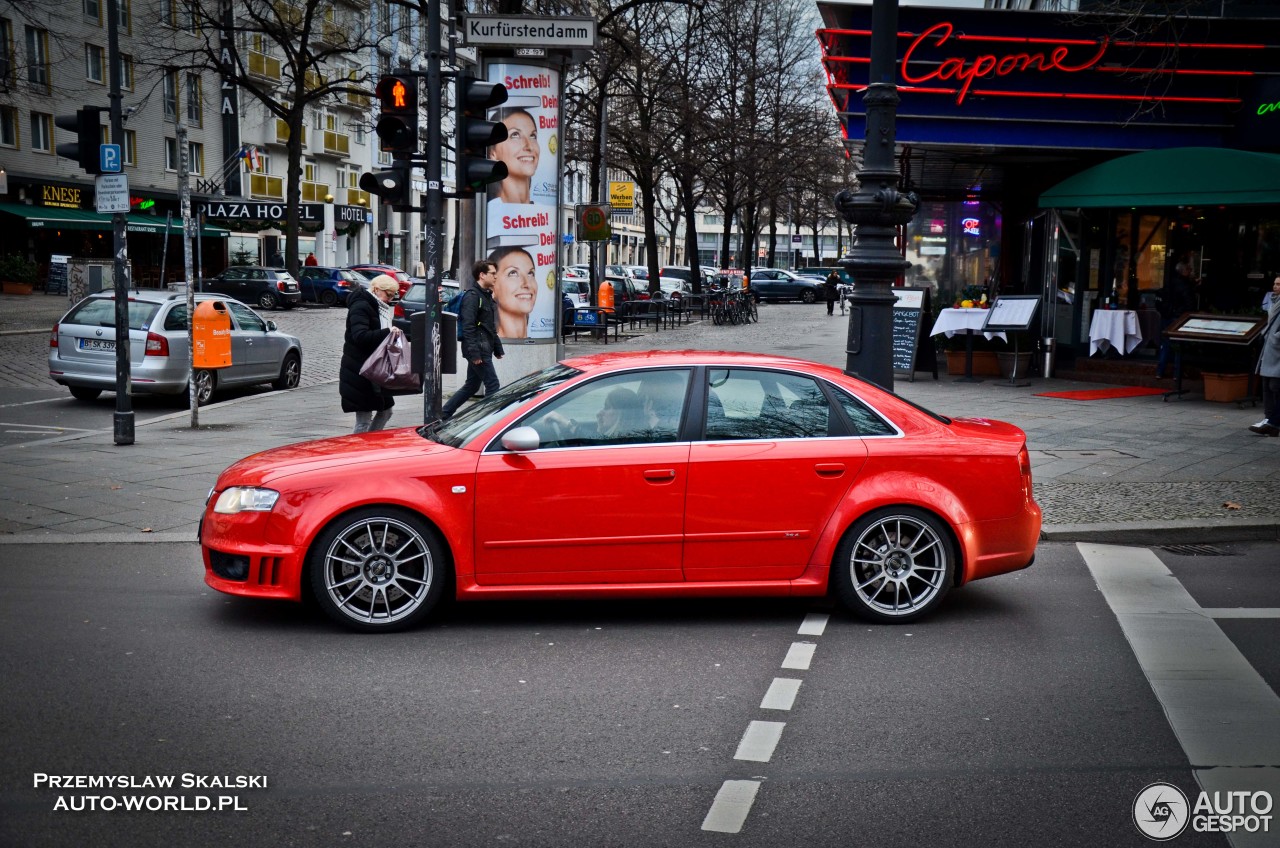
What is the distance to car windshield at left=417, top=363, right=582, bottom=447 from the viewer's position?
6523mm

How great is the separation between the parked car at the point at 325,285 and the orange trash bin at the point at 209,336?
Answer: 33.4 meters

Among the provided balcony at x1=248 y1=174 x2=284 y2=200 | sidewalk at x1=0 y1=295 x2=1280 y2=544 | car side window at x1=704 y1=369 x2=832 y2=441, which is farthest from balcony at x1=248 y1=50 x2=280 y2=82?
car side window at x1=704 y1=369 x2=832 y2=441

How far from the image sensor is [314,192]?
64750 mm

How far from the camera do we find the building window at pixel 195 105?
181 feet

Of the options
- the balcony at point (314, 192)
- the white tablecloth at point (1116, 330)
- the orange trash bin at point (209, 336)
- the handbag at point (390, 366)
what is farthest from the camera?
the balcony at point (314, 192)

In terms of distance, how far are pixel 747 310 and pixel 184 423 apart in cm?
2565

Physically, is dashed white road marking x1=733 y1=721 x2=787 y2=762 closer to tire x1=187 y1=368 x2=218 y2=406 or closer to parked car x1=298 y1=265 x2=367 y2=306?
tire x1=187 y1=368 x2=218 y2=406

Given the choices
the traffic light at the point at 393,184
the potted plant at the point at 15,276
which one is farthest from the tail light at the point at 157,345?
the potted plant at the point at 15,276

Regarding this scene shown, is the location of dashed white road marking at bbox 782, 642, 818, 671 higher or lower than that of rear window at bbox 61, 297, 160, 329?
lower

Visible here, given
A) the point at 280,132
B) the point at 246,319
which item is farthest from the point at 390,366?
the point at 280,132

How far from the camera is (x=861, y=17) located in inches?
685

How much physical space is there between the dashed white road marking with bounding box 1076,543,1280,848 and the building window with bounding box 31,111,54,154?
48.5 meters

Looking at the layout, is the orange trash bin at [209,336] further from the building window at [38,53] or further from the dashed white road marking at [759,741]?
the building window at [38,53]

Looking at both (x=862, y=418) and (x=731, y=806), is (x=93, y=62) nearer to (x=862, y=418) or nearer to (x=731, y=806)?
(x=862, y=418)
